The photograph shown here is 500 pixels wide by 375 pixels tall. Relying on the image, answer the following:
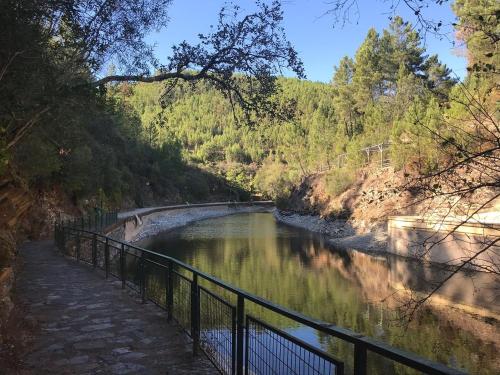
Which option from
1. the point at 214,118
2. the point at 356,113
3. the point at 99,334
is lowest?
the point at 99,334

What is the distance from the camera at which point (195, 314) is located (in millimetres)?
6223

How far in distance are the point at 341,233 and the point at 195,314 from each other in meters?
38.1

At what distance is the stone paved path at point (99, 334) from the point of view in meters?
5.61

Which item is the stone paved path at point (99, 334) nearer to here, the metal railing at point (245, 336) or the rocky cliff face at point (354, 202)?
the metal railing at point (245, 336)

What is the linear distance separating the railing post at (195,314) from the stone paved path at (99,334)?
18cm

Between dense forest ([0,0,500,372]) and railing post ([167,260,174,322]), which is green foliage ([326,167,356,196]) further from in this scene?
railing post ([167,260,174,322])

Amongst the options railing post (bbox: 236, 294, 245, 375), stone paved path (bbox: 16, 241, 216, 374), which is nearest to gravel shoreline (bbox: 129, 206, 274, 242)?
stone paved path (bbox: 16, 241, 216, 374)

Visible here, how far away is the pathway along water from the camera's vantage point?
12289 millimetres

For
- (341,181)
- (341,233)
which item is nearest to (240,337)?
(341,233)

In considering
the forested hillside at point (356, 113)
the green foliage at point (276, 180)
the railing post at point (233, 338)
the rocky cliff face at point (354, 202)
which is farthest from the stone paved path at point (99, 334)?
the green foliage at point (276, 180)

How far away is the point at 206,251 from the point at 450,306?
18.9 metres

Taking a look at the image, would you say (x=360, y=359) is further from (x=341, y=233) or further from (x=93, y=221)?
(x=341, y=233)

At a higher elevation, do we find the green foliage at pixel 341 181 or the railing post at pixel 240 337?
the green foliage at pixel 341 181

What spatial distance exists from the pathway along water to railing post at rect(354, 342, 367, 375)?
3.41 m
